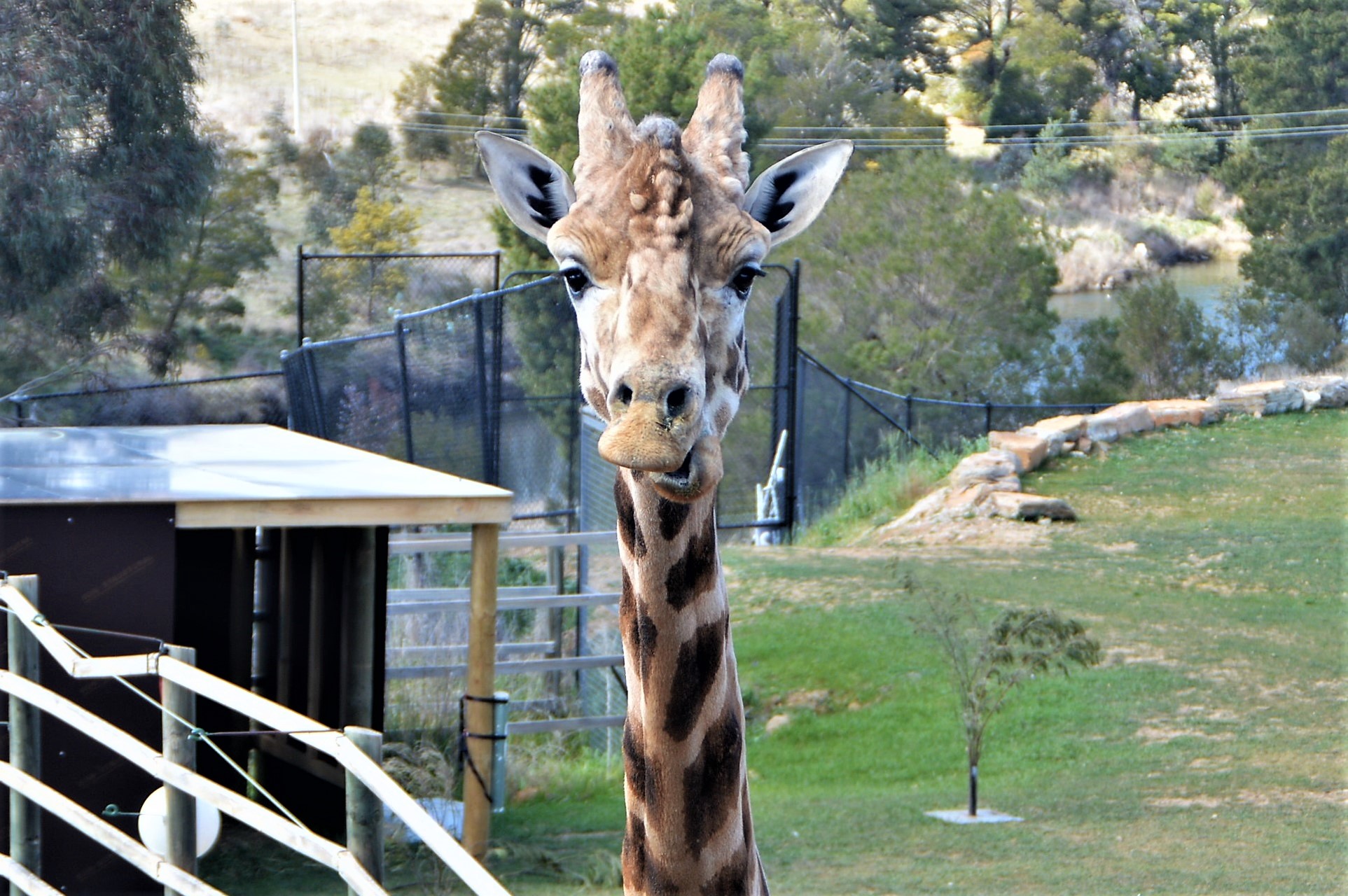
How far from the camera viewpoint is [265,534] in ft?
33.7

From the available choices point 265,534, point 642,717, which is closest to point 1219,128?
point 265,534

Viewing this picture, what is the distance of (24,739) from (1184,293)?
2771cm

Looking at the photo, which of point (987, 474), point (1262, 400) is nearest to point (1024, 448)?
point (987, 474)

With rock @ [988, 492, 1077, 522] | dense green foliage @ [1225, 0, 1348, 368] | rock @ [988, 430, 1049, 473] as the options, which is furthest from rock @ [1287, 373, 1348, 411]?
rock @ [988, 492, 1077, 522]

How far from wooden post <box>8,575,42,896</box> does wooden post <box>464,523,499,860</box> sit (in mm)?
2634

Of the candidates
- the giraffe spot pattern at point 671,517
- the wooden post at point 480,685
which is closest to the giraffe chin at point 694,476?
the giraffe spot pattern at point 671,517

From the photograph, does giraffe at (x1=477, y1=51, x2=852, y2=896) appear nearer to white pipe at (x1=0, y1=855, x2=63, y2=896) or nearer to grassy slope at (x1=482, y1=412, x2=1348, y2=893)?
white pipe at (x1=0, y1=855, x2=63, y2=896)

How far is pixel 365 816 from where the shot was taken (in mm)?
3383

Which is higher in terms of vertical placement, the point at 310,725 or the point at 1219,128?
the point at 1219,128

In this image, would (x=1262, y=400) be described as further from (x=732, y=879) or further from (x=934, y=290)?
(x=732, y=879)

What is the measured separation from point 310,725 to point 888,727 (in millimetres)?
7686

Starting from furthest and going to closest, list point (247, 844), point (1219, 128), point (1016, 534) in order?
point (1219, 128), point (1016, 534), point (247, 844)

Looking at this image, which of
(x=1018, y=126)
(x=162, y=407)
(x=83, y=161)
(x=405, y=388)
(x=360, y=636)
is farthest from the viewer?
(x=1018, y=126)

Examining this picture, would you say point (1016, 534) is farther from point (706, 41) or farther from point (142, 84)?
point (142, 84)
